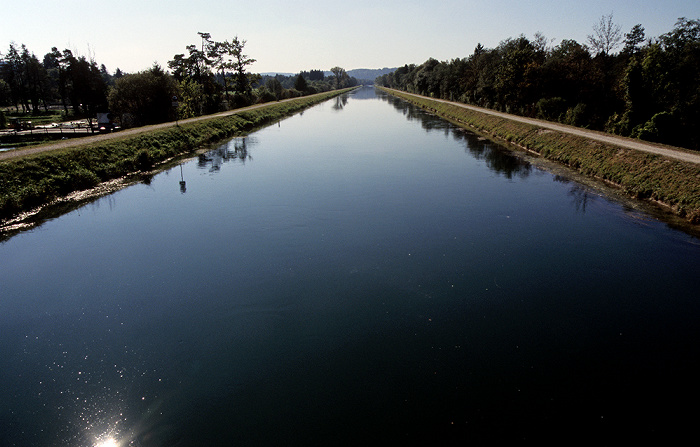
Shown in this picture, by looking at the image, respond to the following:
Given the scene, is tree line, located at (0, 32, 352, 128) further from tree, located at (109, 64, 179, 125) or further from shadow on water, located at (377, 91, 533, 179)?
shadow on water, located at (377, 91, 533, 179)

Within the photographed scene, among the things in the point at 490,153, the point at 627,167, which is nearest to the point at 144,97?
the point at 490,153

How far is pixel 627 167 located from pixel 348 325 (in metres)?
19.1

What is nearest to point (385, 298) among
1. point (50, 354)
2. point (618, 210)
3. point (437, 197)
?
point (50, 354)

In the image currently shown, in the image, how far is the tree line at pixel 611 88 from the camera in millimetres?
26003

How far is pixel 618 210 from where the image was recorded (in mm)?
15625

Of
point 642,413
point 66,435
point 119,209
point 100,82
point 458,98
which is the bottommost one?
point 642,413

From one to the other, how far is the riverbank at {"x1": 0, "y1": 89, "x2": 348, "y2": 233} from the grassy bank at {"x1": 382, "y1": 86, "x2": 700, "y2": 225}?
90.0 ft

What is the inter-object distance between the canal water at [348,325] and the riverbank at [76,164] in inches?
123

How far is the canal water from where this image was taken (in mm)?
6012

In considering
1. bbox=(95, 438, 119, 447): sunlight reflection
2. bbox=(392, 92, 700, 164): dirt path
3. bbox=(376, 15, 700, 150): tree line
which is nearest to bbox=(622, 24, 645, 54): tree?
bbox=(376, 15, 700, 150): tree line

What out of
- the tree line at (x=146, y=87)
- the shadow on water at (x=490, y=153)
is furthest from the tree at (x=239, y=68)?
the shadow on water at (x=490, y=153)

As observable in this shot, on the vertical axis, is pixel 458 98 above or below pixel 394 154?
above

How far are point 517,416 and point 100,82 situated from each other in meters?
73.7

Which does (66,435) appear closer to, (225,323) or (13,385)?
Answer: (13,385)
